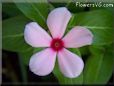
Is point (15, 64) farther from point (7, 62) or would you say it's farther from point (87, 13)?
point (87, 13)

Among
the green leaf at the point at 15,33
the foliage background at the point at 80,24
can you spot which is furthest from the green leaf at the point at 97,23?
the green leaf at the point at 15,33

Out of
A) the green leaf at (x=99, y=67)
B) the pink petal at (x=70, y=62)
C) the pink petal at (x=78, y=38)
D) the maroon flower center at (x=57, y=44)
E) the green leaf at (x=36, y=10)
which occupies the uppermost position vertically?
the green leaf at (x=36, y=10)

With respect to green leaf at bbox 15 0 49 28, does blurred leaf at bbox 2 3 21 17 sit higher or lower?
lower

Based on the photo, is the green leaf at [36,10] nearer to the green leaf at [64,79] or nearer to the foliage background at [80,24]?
the foliage background at [80,24]

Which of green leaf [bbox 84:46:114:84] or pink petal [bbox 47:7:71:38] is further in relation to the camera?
green leaf [bbox 84:46:114:84]

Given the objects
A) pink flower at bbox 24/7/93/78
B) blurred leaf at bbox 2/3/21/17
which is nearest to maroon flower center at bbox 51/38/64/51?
pink flower at bbox 24/7/93/78

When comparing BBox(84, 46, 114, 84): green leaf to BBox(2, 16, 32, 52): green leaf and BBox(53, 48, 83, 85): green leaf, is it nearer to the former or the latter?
BBox(53, 48, 83, 85): green leaf


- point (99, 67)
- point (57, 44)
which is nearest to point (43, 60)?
point (57, 44)
